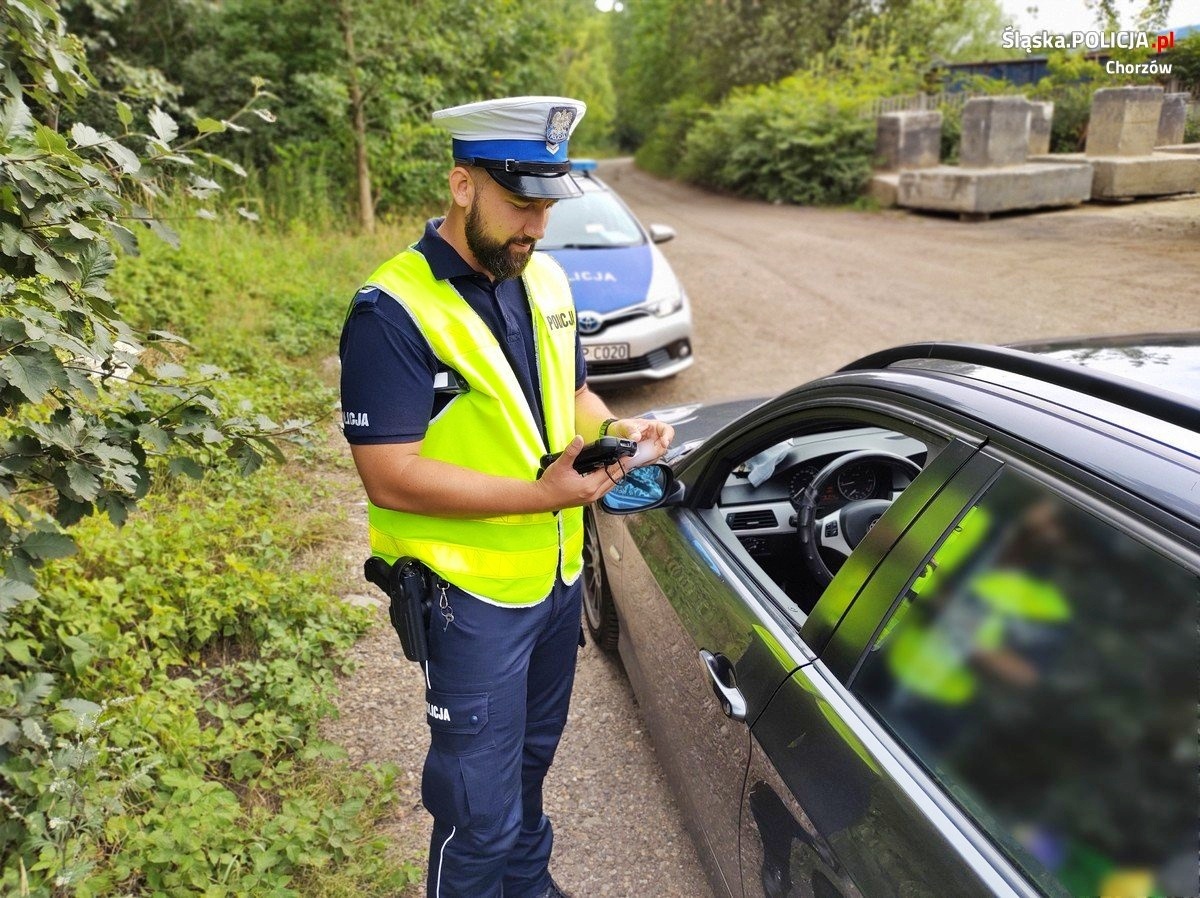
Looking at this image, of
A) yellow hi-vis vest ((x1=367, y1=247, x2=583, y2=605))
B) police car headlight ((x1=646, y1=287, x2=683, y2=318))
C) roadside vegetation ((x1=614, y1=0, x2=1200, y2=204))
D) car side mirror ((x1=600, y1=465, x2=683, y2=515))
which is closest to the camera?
yellow hi-vis vest ((x1=367, y1=247, x2=583, y2=605))

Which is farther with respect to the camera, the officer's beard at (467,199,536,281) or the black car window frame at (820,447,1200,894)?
the officer's beard at (467,199,536,281)

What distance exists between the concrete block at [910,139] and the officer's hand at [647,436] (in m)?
16.3

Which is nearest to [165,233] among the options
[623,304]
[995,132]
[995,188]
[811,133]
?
[623,304]

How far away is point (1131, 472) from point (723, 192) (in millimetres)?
22770

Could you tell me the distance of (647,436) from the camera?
78.5 inches

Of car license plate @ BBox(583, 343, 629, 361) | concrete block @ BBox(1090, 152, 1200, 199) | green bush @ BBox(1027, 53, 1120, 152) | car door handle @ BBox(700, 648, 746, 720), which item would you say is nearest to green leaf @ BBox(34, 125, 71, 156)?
car door handle @ BBox(700, 648, 746, 720)

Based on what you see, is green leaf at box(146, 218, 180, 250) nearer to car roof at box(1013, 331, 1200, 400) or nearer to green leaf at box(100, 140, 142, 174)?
green leaf at box(100, 140, 142, 174)

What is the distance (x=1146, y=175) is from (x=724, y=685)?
3.91 meters

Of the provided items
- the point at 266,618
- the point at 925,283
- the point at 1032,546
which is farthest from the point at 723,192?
the point at 1032,546

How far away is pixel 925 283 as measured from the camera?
998cm

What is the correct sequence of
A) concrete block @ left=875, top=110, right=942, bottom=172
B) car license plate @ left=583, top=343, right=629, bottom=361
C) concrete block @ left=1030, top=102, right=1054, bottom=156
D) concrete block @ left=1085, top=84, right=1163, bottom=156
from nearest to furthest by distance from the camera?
concrete block @ left=1085, top=84, right=1163, bottom=156
car license plate @ left=583, top=343, right=629, bottom=361
concrete block @ left=1030, top=102, right=1054, bottom=156
concrete block @ left=875, top=110, right=942, bottom=172

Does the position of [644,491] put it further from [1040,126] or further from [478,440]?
[1040,126]

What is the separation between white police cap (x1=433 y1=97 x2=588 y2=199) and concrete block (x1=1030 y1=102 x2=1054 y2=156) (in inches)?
291

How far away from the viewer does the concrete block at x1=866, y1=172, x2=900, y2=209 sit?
16.0 metres
